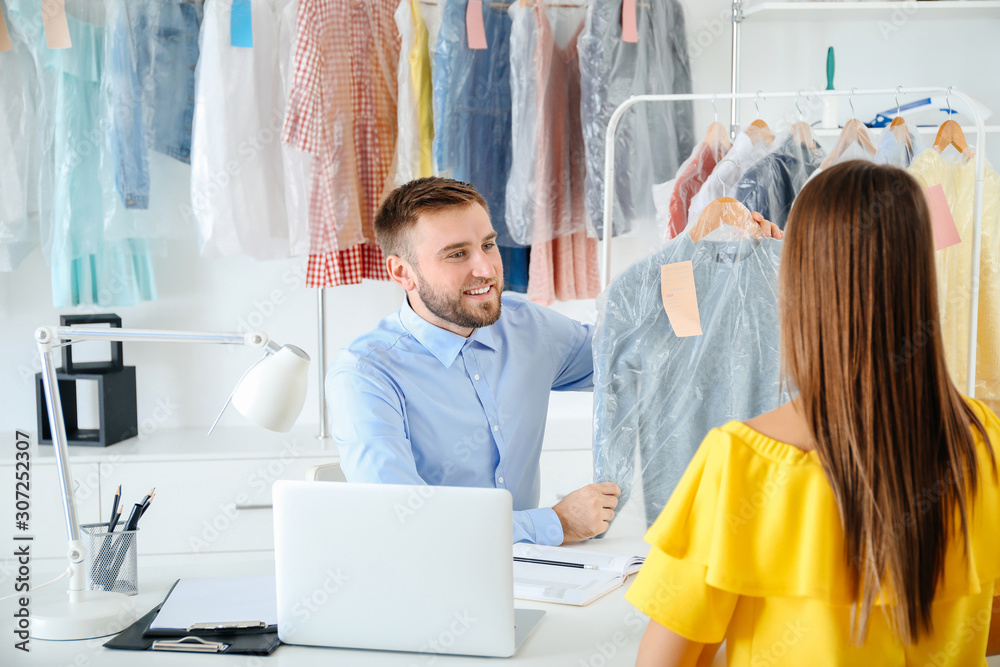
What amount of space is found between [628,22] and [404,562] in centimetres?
195

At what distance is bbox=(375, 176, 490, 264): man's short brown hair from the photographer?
1755mm

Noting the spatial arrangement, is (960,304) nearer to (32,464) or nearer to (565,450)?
(565,450)

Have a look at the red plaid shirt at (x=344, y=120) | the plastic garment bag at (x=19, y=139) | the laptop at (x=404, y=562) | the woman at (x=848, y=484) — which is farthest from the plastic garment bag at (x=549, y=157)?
the woman at (x=848, y=484)

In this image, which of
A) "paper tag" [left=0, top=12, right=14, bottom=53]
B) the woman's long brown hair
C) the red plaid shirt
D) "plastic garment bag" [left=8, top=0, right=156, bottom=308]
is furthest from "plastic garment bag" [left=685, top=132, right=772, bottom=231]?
"paper tag" [left=0, top=12, right=14, bottom=53]

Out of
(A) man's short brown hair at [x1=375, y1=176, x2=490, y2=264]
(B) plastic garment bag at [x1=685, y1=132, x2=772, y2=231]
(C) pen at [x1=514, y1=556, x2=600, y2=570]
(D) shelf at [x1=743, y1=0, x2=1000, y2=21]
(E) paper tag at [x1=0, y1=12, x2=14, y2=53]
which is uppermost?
(D) shelf at [x1=743, y1=0, x2=1000, y2=21]

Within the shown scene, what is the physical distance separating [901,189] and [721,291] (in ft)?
2.89

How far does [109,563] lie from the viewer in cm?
127

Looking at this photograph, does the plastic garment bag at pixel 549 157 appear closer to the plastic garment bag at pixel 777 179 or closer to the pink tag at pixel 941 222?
the plastic garment bag at pixel 777 179

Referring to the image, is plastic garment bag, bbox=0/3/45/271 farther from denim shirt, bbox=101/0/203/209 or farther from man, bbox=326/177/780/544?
man, bbox=326/177/780/544

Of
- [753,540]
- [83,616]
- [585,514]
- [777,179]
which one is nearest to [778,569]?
[753,540]

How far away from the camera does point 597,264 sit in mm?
2707

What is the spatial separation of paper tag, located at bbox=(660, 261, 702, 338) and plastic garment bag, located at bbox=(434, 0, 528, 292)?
3.12 ft

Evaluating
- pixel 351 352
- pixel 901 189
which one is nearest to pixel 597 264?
pixel 351 352

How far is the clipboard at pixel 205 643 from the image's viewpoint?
106cm
